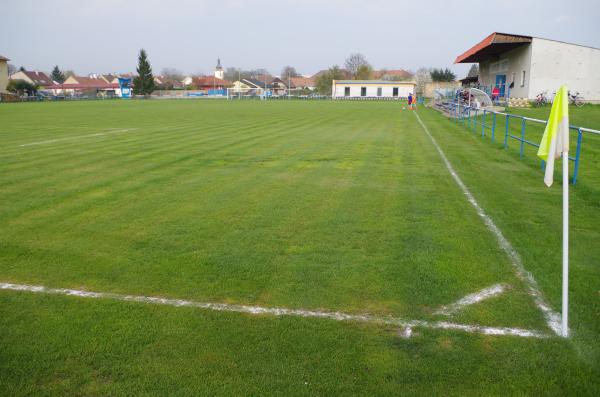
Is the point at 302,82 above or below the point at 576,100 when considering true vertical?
above

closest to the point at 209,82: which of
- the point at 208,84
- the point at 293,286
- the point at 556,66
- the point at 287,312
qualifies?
the point at 208,84

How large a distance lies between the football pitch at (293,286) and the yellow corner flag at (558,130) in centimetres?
136

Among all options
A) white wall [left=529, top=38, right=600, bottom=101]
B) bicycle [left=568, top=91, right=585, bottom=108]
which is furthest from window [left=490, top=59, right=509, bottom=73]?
bicycle [left=568, top=91, right=585, bottom=108]

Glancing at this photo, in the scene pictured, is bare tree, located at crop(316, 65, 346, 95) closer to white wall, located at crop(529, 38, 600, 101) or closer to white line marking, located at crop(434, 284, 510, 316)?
white wall, located at crop(529, 38, 600, 101)

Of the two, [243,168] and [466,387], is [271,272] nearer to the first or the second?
[466,387]

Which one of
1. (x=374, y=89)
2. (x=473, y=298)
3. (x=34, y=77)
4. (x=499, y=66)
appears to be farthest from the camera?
(x=34, y=77)

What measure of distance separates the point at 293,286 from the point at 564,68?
136ft

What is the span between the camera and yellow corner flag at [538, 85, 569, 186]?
3.98 metres

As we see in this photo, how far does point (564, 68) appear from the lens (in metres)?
38.8

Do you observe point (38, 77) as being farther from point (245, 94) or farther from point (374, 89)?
point (374, 89)

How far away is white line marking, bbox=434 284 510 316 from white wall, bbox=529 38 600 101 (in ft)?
127

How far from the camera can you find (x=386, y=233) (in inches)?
257

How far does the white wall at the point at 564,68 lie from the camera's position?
38406mm

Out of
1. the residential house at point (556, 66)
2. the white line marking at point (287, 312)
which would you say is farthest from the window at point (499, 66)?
the white line marking at point (287, 312)
